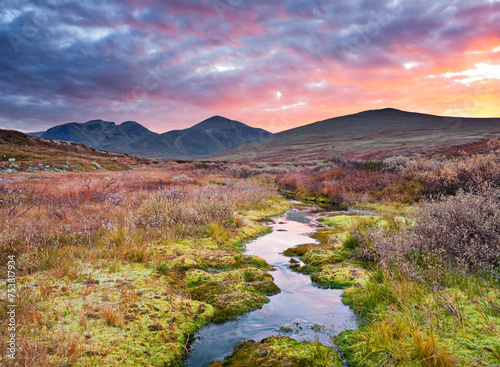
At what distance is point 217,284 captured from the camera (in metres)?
5.97

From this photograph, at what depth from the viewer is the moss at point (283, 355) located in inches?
138

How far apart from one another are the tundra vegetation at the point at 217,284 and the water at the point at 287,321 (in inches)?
7.7

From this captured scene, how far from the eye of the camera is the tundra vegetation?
3.48m

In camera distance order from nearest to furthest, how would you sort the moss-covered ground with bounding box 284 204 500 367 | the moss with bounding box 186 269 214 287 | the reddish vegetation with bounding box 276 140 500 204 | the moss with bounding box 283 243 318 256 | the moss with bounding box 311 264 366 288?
the moss-covered ground with bounding box 284 204 500 367
the moss with bounding box 186 269 214 287
the moss with bounding box 311 264 366 288
the moss with bounding box 283 243 318 256
the reddish vegetation with bounding box 276 140 500 204

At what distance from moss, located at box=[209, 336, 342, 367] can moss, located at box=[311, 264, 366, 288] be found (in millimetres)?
2716

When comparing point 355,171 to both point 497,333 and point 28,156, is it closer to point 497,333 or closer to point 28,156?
point 497,333

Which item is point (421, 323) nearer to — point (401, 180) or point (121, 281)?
point (121, 281)

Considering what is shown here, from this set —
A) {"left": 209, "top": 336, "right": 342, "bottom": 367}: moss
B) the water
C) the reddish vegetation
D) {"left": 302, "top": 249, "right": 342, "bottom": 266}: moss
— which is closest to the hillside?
the reddish vegetation

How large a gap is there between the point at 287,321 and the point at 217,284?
1.81 meters

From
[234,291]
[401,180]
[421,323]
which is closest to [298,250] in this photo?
[234,291]

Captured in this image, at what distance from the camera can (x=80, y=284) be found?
5070 mm

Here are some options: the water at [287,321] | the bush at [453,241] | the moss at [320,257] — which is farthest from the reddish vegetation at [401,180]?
the water at [287,321]

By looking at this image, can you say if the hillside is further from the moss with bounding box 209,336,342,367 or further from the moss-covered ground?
the moss-covered ground

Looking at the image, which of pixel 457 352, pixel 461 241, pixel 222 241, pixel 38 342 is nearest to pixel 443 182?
pixel 461 241
